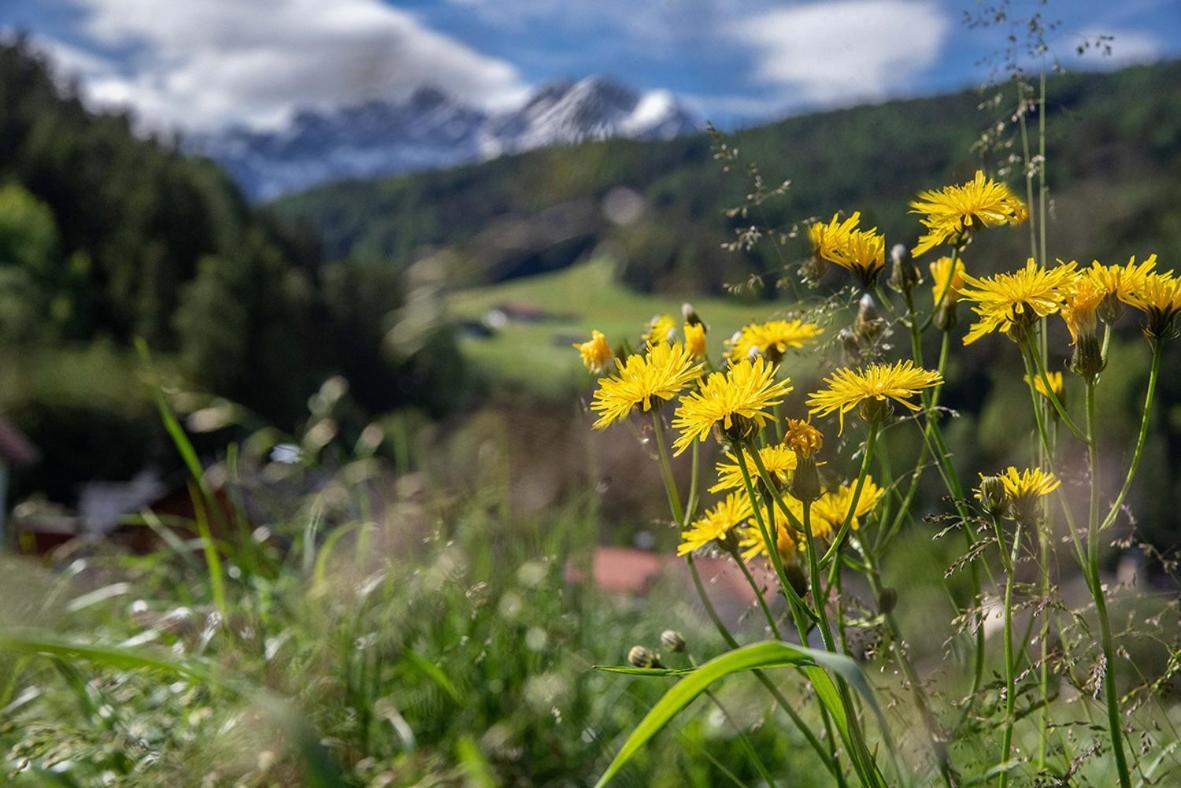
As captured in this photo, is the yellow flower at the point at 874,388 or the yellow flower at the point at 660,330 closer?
the yellow flower at the point at 874,388

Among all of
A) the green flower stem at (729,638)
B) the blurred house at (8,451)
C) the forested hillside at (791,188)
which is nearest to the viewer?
the green flower stem at (729,638)

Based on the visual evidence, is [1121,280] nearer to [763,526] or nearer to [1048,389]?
[1048,389]

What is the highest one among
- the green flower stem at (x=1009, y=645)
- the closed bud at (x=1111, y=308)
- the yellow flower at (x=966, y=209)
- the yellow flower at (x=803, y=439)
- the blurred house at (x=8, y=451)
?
the yellow flower at (x=966, y=209)

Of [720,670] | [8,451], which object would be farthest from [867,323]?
[8,451]

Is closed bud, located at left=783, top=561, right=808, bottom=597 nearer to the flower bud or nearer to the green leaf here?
the flower bud

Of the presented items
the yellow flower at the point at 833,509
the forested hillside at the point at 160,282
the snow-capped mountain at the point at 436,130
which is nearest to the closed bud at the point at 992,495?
the yellow flower at the point at 833,509

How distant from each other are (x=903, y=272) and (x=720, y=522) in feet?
0.93

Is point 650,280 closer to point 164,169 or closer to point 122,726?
point 122,726

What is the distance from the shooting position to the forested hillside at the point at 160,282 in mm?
28672

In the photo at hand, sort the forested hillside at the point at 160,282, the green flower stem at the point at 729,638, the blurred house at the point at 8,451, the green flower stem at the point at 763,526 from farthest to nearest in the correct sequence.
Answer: the forested hillside at the point at 160,282, the blurred house at the point at 8,451, the green flower stem at the point at 729,638, the green flower stem at the point at 763,526

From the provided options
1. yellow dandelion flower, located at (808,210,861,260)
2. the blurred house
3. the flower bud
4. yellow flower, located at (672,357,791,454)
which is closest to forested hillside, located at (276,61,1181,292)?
yellow dandelion flower, located at (808,210,861,260)

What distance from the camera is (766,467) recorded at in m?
0.76

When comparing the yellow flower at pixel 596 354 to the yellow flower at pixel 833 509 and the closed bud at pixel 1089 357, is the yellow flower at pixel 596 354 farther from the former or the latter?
the closed bud at pixel 1089 357

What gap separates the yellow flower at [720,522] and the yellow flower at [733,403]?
153 millimetres
